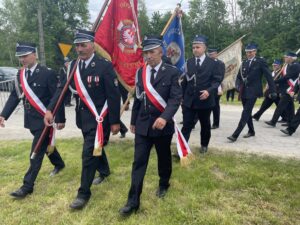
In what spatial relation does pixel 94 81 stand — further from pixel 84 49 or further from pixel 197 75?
pixel 197 75

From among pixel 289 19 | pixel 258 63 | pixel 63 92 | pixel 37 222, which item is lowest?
pixel 37 222

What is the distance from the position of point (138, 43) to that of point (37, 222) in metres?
3.85

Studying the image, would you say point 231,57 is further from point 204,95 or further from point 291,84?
point 204,95

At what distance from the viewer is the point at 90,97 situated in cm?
468

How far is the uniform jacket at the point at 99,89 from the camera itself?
4633 millimetres

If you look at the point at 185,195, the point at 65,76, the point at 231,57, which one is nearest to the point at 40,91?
the point at 65,76

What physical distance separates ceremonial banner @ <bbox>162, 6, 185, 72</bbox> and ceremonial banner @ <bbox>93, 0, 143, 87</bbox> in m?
0.92

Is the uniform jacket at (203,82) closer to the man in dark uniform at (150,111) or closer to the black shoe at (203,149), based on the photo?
the black shoe at (203,149)

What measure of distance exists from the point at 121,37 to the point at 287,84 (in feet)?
16.5

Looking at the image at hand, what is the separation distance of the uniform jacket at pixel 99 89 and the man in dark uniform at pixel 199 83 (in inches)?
75.1

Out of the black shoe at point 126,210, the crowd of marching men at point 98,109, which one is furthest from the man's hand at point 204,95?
the black shoe at point 126,210

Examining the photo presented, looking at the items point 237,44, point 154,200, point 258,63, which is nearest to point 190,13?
point 237,44

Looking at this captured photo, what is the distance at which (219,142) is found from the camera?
302 inches

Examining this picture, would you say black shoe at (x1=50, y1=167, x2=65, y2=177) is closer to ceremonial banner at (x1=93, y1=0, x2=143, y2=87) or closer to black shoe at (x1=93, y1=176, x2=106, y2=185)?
black shoe at (x1=93, y1=176, x2=106, y2=185)
